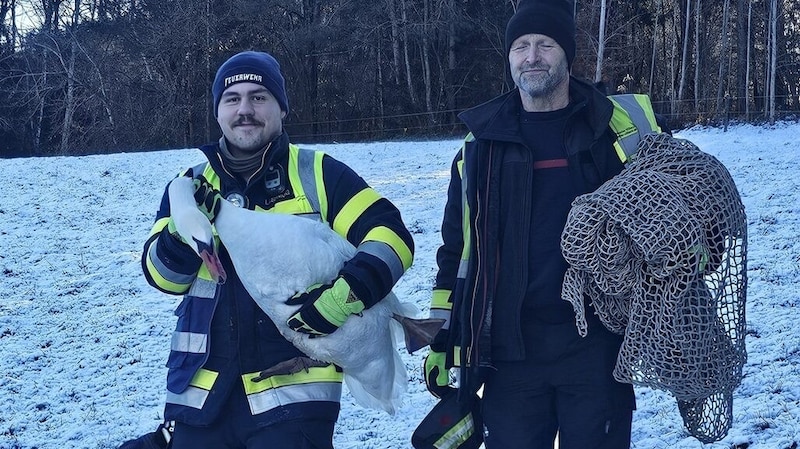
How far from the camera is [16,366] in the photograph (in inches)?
253

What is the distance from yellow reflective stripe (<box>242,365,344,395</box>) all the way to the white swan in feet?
0.12

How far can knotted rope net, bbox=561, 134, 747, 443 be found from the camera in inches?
96.4

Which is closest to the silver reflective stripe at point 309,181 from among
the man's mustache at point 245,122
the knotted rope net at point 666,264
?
the man's mustache at point 245,122

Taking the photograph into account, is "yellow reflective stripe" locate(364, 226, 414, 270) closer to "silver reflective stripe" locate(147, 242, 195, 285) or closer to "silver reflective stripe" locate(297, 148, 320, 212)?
"silver reflective stripe" locate(297, 148, 320, 212)

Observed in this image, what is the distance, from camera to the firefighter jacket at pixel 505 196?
9.00ft

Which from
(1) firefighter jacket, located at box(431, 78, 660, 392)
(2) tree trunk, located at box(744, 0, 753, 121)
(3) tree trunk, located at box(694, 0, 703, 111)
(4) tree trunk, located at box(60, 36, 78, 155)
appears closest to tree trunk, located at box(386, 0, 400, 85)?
(3) tree trunk, located at box(694, 0, 703, 111)

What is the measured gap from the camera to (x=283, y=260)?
2.76 meters

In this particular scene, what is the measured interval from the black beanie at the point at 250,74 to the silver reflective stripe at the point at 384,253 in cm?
76

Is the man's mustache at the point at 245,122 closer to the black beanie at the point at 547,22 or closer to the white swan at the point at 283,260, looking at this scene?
the white swan at the point at 283,260

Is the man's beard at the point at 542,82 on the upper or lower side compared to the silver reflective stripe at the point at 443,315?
upper

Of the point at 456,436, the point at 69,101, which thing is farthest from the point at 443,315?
the point at 69,101

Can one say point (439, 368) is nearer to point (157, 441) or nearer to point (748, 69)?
point (157, 441)

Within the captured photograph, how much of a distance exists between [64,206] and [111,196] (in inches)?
36.5

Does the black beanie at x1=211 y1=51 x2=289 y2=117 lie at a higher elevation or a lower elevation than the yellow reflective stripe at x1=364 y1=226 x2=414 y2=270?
higher
